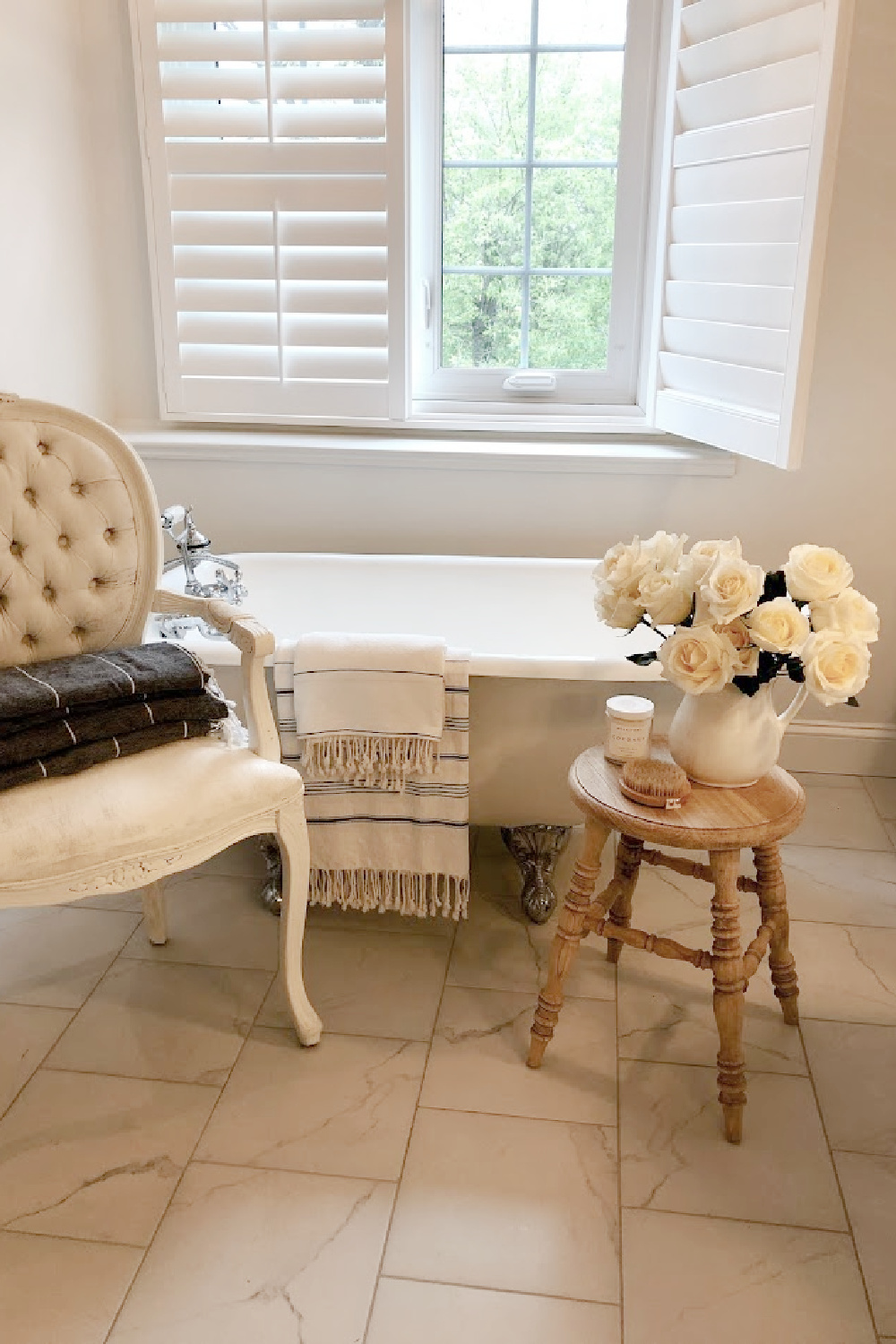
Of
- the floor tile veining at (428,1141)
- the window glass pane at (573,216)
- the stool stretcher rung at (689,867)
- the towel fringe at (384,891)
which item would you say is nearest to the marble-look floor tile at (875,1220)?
the floor tile veining at (428,1141)

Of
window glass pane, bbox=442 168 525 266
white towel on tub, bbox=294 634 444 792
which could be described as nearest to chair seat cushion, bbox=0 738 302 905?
white towel on tub, bbox=294 634 444 792

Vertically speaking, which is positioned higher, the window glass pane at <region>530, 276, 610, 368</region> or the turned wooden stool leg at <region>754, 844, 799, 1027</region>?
the window glass pane at <region>530, 276, 610, 368</region>

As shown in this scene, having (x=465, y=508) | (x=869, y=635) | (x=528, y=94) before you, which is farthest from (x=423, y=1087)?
(x=528, y=94)

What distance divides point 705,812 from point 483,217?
6.20ft

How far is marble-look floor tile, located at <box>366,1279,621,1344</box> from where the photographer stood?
141cm

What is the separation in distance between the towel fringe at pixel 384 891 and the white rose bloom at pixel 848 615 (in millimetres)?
880

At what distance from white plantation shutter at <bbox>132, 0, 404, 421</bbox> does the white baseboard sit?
135 cm

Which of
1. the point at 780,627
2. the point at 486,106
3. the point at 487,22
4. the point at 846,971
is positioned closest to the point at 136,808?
the point at 780,627

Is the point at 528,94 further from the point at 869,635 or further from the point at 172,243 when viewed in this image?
the point at 869,635

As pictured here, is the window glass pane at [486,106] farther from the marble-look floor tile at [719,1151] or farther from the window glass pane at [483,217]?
the marble-look floor tile at [719,1151]

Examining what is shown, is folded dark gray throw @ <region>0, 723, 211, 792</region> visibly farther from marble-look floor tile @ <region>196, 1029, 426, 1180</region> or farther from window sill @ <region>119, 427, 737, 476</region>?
window sill @ <region>119, 427, 737, 476</region>

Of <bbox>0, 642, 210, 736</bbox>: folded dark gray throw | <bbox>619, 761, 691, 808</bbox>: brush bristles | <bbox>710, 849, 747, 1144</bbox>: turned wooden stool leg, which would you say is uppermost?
<bbox>0, 642, 210, 736</bbox>: folded dark gray throw

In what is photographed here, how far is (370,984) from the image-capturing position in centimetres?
208

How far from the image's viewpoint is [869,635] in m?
1.62
